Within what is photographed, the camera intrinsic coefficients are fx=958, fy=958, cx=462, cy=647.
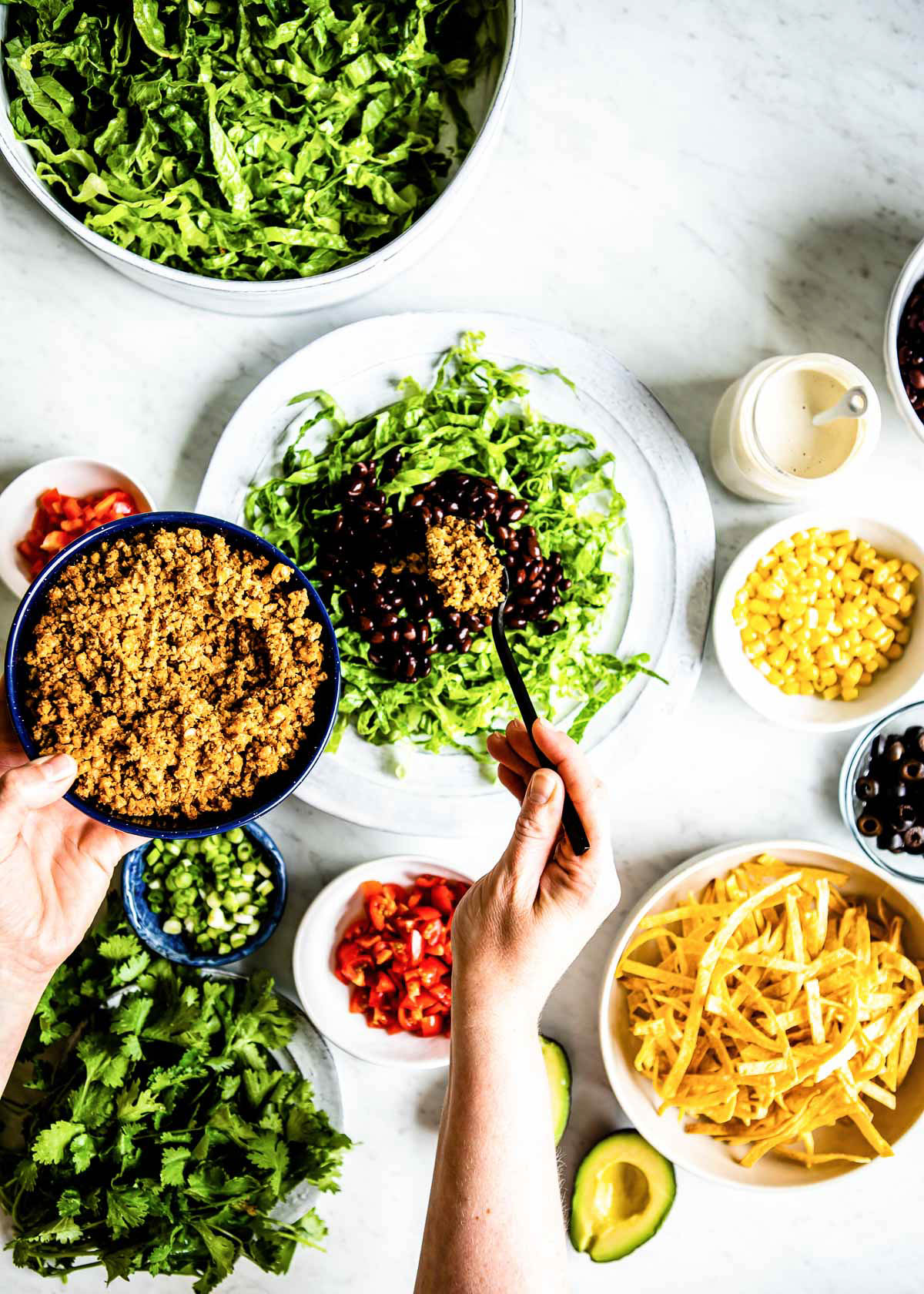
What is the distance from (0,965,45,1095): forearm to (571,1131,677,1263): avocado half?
1363 millimetres

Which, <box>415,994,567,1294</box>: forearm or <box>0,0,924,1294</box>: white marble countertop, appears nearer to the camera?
<box>415,994,567,1294</box>: forearm

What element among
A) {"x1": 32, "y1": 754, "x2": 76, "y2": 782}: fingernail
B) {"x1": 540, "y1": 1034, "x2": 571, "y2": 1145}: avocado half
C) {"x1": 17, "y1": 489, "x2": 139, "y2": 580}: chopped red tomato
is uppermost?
{"x1": 17, "y1": 489, "x2": 139, "y2": 580}: chopped red tomato

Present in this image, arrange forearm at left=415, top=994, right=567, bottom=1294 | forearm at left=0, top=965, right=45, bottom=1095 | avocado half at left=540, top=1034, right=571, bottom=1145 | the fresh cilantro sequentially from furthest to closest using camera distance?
avocado half at left=540, top=1034, right=571, bottom=1145 → the fresh cilantro → forearm at left=0, top=965, right=45, bottom=1095 → forearm at left=415, top=994, right=567, bottom=1294

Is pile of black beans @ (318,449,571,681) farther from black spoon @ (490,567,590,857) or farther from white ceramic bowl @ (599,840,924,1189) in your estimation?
white ceramic bowl @ (599,840,924,1189)

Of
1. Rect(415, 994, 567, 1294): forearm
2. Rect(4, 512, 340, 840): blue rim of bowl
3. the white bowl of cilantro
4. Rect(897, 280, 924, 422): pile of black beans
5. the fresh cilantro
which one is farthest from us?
Rect(897, 280, 924, 422): pile of black beans

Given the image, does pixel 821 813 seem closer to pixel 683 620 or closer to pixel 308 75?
pixel 683 620

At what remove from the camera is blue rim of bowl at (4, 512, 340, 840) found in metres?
1.74

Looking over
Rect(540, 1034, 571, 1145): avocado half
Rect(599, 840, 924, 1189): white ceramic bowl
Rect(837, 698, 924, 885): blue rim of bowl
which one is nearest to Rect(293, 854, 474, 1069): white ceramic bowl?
Rect(540, 1034, 571, 1145): avocado half

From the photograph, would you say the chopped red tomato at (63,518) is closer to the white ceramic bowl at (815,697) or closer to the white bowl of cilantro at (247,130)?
the white bowl of cilantro at (247,130)

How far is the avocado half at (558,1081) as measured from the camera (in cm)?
236

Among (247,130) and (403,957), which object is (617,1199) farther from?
(247,130)

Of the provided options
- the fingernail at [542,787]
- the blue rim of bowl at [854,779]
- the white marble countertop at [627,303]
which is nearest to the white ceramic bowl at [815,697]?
the blue rim of bowl at [854,779]

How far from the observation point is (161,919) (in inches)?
91.6

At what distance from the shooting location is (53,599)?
178cm
